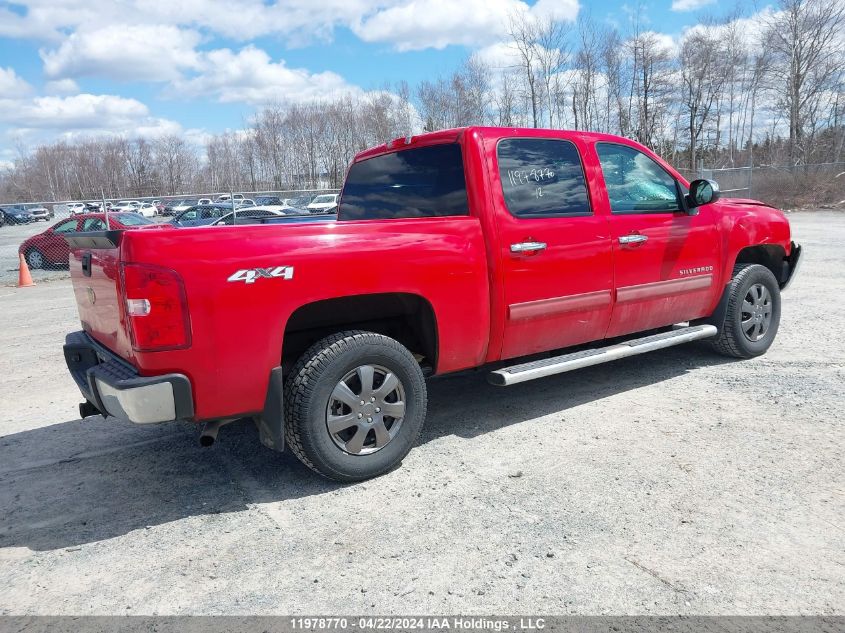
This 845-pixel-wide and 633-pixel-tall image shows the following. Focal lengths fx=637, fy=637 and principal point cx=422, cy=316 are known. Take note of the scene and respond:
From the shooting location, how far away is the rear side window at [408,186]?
13.6 feet

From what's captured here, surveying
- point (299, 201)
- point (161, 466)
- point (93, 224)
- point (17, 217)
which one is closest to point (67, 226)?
point (93, 224)

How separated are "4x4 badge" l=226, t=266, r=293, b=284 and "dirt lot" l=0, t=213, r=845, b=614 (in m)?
1.24

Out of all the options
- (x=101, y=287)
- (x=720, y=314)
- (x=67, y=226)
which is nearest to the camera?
(x=101, y=287)

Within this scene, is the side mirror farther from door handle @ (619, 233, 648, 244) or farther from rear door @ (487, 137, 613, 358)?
rear door @ (487, 137, 613, 358)

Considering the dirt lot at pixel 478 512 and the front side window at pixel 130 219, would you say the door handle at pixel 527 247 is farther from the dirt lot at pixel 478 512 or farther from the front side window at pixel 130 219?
the front side window at pixel 130 219

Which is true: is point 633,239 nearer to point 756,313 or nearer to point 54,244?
point 756,313

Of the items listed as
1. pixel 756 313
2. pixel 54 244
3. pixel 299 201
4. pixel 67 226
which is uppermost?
pixel 299 201

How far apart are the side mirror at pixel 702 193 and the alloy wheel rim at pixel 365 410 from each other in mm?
3016

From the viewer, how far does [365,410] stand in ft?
11.7

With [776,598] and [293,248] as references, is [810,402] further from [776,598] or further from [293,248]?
[293,248]

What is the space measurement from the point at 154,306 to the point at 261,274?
1.68 feet

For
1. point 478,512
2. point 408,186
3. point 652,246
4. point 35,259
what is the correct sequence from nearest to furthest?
1. point 478,512
2. point 408,186
3. point 652,246
4. point 35,259

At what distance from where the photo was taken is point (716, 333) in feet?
17.9

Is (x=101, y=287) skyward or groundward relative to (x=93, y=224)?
groundward
